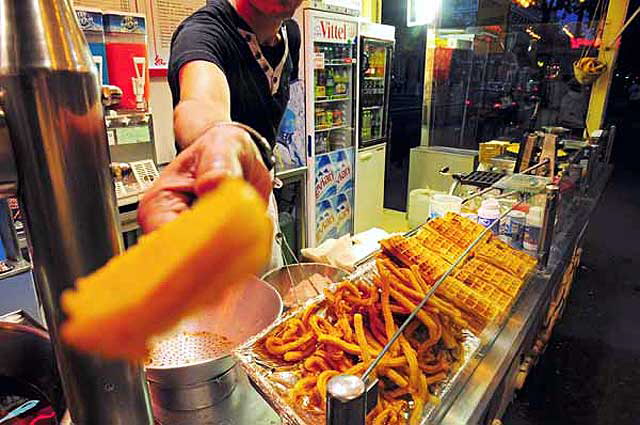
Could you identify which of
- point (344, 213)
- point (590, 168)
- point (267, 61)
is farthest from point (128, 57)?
point (590, 168)

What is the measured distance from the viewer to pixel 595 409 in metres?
2.35

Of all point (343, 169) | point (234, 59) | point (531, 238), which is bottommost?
point (343, 169)

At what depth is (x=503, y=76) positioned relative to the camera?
5398 mm

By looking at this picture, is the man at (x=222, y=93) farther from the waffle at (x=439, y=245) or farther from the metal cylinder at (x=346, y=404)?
the waffle at (x=439, y=245)

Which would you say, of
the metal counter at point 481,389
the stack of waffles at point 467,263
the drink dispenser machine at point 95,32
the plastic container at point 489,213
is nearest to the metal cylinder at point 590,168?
the metal counter at point 481,389

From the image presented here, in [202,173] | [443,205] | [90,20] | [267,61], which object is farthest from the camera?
[90,20]

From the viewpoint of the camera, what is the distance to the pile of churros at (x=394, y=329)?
0.92 metres

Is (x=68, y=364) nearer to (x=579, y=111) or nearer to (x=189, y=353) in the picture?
(x=189, y=353)

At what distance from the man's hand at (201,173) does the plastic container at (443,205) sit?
63.6 inches

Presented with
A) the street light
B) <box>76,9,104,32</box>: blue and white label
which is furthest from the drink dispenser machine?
the street light

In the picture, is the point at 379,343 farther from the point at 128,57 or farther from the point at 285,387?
the point at 128,57

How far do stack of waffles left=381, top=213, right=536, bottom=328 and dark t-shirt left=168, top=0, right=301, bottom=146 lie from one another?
64cm

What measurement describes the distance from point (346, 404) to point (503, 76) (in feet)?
18.4

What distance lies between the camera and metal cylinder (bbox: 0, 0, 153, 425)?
0.39 metres
